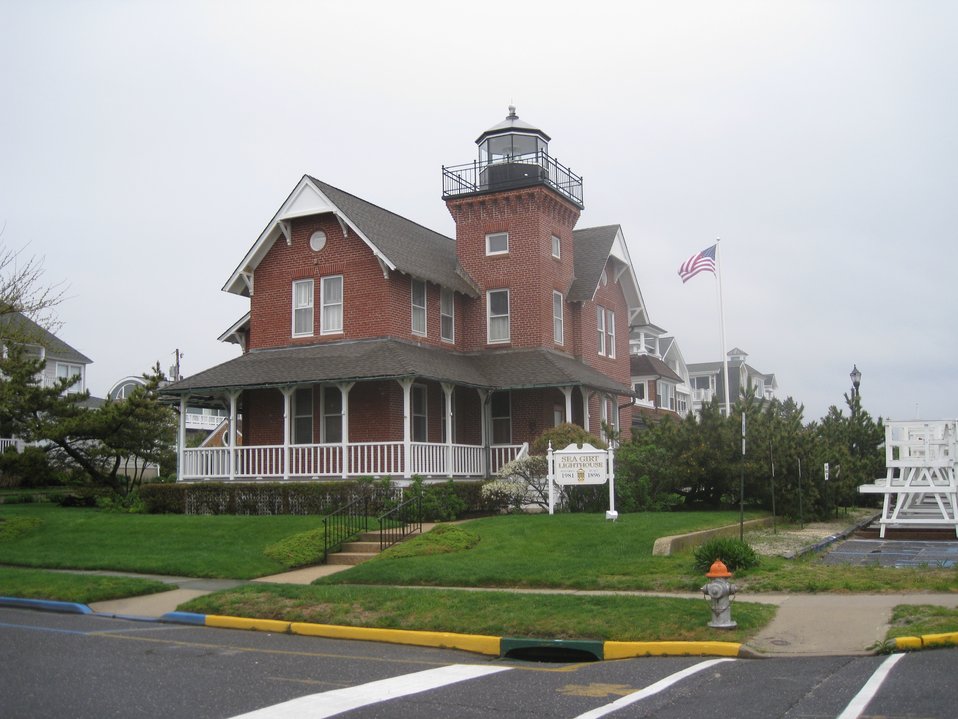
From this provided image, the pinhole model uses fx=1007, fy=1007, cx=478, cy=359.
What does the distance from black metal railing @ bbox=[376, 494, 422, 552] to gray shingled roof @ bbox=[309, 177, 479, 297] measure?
307 inches

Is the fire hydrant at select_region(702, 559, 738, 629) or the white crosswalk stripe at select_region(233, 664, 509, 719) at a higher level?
the fire hydrant at select_region(702, 559, 738, 629)

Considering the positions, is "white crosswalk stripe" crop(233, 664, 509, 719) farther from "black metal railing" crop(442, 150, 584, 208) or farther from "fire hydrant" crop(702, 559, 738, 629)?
"black metal railing" crop(442, 150, 584, 208)

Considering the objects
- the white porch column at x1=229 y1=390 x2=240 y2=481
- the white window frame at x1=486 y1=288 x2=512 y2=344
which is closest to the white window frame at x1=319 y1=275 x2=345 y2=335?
the white porch column at x1=229 y1=390 x2=240 y2=481

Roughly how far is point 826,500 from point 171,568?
16.6m

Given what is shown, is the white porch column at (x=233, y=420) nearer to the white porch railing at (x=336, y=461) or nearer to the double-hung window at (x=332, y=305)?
the white porch railing at (x=336, y=461)

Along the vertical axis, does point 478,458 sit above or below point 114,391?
below

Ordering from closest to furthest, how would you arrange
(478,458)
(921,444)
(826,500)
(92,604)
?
1. (92,604)
2. (921,444)
3. (826,500)
4. (478,458)

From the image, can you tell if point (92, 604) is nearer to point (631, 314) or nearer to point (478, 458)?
point (478, 458)

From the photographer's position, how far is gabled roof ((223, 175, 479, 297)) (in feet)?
94.4

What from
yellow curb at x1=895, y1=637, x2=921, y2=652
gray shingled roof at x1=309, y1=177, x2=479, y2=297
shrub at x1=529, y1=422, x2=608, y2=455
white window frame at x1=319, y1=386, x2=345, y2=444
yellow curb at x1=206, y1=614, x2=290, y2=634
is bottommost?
yellow curb at x1=206, y1=614, x2=290, y2=634

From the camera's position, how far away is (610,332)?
36156 millimetres

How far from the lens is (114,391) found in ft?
218

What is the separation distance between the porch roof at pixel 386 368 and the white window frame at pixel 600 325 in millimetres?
3669

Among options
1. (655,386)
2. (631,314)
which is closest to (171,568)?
(631,314)
